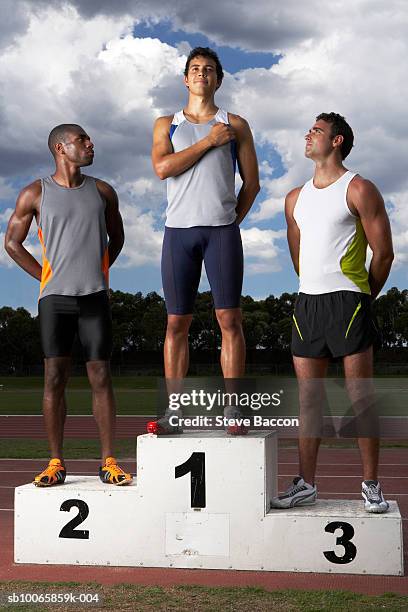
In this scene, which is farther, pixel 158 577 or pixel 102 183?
pixel 102 183

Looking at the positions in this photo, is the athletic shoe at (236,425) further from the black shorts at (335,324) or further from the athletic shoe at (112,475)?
the athletic shoe at (112,475)

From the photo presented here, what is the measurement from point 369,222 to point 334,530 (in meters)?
1.80

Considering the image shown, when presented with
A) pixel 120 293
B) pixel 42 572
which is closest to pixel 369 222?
pixel 42 572

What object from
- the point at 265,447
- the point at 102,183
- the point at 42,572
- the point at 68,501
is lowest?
the point at 42,572

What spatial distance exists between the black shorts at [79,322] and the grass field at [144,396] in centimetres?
72

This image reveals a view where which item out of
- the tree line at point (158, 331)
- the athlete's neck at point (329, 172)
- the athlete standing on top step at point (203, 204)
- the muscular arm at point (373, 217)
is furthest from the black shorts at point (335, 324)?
the tree line at point (158, 331)

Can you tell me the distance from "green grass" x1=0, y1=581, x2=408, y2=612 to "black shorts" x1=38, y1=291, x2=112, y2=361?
4.71 feet

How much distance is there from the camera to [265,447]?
16.1ft

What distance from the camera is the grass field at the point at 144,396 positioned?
5.12 m

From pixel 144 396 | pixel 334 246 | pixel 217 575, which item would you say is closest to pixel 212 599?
pixel 217 575

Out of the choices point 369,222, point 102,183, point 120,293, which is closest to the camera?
point 369,222

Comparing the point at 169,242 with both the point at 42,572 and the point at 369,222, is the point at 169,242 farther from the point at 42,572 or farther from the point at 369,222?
the point at 42,572

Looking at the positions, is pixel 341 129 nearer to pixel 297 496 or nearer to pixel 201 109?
pixel 201 109

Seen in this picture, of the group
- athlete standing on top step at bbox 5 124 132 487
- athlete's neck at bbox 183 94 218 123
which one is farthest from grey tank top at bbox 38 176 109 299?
athlete's neck at bbox 183 94 218 123
